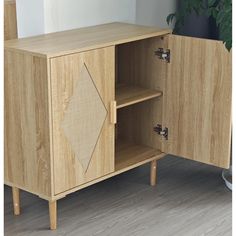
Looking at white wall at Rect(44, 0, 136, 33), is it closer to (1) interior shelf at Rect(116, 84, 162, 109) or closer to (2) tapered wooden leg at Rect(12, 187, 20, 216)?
(1) interior shelf at Rect(116, 84, 162, 109)

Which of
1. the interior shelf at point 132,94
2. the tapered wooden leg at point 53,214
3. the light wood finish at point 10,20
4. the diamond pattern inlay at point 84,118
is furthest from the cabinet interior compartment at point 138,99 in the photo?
the light wood finish at point 10,20

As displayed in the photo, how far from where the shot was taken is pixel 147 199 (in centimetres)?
276

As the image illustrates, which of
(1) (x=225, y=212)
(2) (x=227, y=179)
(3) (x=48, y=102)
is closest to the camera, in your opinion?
(3) (x=48, y=102)

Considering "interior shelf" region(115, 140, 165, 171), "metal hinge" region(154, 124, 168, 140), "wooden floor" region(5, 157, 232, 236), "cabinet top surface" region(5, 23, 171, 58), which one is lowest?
"wooden floor" region(5, 157, 232, 236)

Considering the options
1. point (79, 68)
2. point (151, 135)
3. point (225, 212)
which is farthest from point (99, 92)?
point (225, 212)

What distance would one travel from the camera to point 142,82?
287cm

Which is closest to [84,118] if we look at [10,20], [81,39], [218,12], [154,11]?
[81,39]

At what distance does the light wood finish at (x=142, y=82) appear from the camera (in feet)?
9.15

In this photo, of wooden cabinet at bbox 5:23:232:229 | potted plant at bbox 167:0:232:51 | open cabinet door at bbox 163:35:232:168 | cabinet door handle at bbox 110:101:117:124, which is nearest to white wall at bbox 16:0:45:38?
wooden cabinet at bbox 5:23:232:229

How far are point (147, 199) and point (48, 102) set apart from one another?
2.43 ft

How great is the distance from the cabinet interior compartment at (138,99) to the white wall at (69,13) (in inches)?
7.2

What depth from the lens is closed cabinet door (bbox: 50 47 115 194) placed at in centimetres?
232

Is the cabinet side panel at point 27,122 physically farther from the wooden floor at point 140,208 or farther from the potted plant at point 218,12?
the potted plant at point 218,12

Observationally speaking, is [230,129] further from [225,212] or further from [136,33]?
[136,33]
